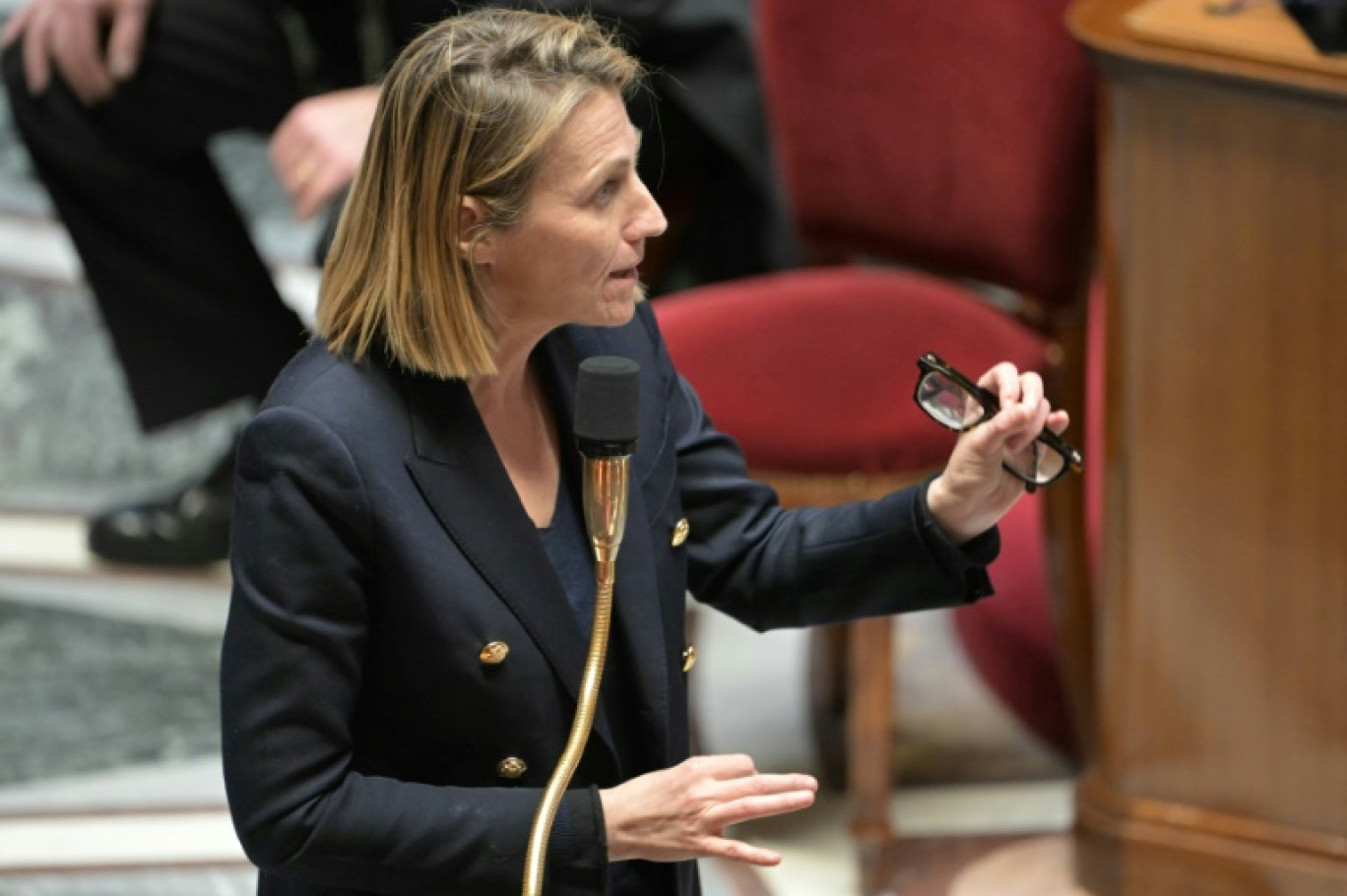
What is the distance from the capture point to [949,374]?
1504 millimetres

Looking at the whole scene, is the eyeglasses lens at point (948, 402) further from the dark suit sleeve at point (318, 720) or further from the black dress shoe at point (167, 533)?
the black dress shoe at point (167, 533)

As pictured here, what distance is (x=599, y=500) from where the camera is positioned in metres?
1.41

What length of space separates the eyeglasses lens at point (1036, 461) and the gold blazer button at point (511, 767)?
0.39 metres

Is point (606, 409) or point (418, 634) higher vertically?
point (606, 409)

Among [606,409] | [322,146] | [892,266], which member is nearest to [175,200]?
[322,146]

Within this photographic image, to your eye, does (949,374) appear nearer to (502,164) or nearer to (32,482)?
(502,164)

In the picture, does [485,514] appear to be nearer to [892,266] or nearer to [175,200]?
[892,266]

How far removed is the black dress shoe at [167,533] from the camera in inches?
142

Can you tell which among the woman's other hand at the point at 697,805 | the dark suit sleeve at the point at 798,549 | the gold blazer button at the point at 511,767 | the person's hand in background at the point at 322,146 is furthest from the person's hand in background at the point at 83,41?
the woman's other hand at the point at 697,805

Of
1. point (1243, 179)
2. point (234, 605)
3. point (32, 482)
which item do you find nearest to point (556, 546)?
point (234, 605)

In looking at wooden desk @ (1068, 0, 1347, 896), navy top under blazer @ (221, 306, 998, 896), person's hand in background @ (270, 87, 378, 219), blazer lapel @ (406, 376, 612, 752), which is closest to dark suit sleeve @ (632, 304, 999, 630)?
navy top under blazer @ (221, 306, 998, 896)

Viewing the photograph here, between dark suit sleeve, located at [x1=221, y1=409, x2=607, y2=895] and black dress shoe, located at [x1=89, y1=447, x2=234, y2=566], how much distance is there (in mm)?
2189

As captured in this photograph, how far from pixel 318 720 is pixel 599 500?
0.23 m

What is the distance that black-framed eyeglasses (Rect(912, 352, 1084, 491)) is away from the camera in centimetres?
150
